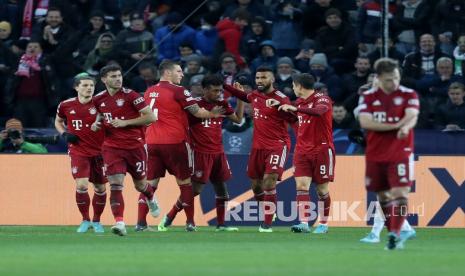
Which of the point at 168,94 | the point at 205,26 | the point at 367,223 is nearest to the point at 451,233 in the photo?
the point at 367,223

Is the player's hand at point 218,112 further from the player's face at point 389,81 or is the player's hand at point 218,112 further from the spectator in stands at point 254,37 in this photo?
the spectator in stands at point 254,37

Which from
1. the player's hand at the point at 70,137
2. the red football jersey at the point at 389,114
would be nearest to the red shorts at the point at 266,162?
the player's hand at the point at 70,137

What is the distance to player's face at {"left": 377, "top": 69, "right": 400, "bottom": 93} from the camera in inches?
573

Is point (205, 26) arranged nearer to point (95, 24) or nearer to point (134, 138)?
point (95, 24)

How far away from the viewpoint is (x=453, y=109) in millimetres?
22438

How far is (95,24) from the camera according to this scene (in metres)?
25.7

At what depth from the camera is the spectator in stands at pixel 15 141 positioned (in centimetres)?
2197

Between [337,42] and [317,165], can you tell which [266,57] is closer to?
[337,42]

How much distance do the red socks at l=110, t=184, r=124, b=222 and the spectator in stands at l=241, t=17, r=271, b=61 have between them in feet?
26.5

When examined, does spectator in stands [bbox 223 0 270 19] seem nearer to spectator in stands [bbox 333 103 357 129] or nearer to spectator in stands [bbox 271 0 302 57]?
spectator in stands [bbox 271 0 302 57]

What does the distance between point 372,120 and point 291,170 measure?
7282 mm

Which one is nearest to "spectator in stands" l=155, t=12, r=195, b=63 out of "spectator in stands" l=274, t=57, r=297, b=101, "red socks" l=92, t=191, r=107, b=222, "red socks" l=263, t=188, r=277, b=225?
"spectator in stands" l=274, t=57, r=297, b=101

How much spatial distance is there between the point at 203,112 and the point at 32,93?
6207mm

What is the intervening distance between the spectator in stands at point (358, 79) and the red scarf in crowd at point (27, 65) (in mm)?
5446
